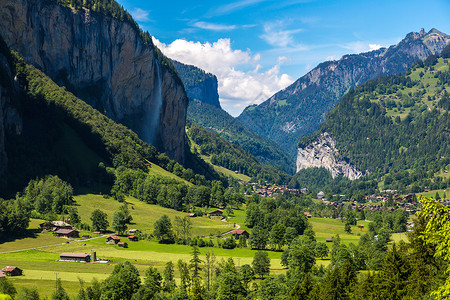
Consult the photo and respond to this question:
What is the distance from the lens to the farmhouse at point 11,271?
251ft

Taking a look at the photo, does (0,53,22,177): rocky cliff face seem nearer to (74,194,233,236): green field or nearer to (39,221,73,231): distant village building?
(74,194,233,236): green field

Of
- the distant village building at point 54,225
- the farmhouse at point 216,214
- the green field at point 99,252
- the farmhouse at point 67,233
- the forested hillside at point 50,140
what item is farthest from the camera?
the farmhouse at point 216,214

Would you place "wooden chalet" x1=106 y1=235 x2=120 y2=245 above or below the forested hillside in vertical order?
below

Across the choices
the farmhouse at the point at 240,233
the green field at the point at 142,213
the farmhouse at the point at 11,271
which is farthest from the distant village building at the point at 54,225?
the farmhouse at the point at 240,233

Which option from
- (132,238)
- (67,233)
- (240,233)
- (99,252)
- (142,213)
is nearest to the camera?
(99,252)

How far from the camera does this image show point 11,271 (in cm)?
7688

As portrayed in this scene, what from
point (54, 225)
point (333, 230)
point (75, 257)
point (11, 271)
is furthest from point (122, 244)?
point (333, 230)

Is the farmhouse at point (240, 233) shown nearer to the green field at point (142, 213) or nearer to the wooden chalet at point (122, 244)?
the green field at point (142, 213)

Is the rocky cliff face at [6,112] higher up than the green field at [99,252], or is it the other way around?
the rocky cliff face at [6,112]

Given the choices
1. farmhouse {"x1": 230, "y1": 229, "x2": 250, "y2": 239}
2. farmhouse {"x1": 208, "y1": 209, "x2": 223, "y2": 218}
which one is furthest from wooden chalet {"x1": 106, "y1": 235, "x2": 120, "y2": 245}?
farmhouse {"x1": 208, "y1": 209, "x2": 223, "y2": 218}

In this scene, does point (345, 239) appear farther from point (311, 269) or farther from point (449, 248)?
point (449, 248)

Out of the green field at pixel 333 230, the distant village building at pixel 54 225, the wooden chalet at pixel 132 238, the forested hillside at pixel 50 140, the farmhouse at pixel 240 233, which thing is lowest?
the green field at pixel 333 230

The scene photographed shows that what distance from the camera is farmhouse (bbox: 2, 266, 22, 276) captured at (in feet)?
251

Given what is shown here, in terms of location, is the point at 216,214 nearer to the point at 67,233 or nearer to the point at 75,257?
the point at 67,233
